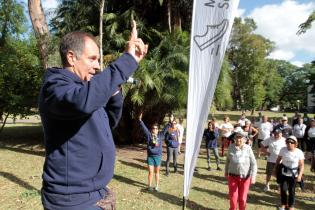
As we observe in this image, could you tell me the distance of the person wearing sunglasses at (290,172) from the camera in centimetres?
802

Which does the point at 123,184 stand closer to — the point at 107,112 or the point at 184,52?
the point at 184,52

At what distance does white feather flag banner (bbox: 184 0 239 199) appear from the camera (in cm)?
426

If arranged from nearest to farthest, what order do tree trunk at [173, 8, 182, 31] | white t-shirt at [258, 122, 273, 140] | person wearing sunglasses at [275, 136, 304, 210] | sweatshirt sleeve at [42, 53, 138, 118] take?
sweatshirt sleeve at [42, 53, 138, 118] < person wearing sunglasses at [275, 136, 304, 210] < white t-shirt at [258, 122, 273, 140] < tree trunk at [173, 8, 182, 31]

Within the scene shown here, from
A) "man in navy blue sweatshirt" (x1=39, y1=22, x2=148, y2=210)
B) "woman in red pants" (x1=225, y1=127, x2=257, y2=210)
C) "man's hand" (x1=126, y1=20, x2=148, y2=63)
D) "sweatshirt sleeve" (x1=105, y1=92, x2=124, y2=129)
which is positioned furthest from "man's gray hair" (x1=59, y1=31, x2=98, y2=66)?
"woman in red pants" (x1=225, y1=127, x2=257, y2=210)

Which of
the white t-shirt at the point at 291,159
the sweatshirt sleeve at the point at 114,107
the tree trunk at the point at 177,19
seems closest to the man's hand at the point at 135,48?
the sweatshirt sleeve at the point at 114,107

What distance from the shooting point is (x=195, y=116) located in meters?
4.43

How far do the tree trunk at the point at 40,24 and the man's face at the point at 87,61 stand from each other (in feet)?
34.2

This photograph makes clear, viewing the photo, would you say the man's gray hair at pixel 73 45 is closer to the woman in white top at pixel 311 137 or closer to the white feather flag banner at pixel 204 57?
the white feather flag banner at pixel 204 57

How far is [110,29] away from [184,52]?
3.36 m

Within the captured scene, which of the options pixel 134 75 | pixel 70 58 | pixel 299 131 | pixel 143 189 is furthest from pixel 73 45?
pixel 299 131

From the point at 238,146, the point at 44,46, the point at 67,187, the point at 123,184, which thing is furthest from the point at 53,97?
the point at 44,46

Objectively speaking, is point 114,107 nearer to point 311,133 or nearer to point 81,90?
point 81,90

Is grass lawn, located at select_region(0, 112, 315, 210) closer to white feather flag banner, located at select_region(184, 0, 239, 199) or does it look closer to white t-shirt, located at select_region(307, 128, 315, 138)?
white t-shirt, located at select_region(307, 128, 315, 138)

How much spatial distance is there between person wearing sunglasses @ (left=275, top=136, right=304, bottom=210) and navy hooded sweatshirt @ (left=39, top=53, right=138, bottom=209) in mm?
6693
